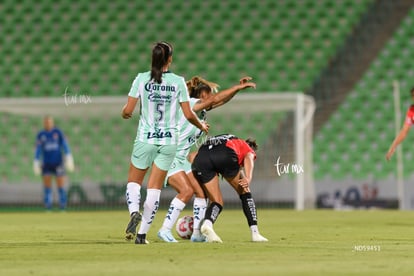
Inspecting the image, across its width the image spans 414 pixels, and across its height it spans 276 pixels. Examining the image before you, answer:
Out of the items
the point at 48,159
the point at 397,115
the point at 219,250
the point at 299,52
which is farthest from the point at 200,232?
the point at 299,52

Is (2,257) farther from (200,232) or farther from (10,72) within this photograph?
(10,72)

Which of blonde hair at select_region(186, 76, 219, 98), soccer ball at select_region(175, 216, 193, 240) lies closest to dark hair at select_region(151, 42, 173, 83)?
blonde hair at select_region(186, 76, 219, 98)

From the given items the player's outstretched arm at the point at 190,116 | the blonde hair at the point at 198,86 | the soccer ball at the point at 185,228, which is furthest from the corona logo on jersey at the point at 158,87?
the soccer ball at the point at 185,228

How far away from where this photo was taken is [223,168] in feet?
34.3

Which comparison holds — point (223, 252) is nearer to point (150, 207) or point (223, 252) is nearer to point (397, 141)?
point (150, 207)

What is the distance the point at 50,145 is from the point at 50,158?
29 cm

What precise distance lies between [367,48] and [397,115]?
7.95 ft

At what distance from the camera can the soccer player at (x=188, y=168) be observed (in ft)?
33.6

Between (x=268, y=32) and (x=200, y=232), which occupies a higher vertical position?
(x=268, y=32)

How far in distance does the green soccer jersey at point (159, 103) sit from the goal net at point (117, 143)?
11724 mm

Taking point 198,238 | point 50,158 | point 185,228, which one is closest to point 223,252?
point 198,238

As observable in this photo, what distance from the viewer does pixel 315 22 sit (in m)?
24.7

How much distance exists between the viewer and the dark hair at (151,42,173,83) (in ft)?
31.1

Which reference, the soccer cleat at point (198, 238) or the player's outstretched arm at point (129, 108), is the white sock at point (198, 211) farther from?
the player's outstretched arm at point (129, 108)
